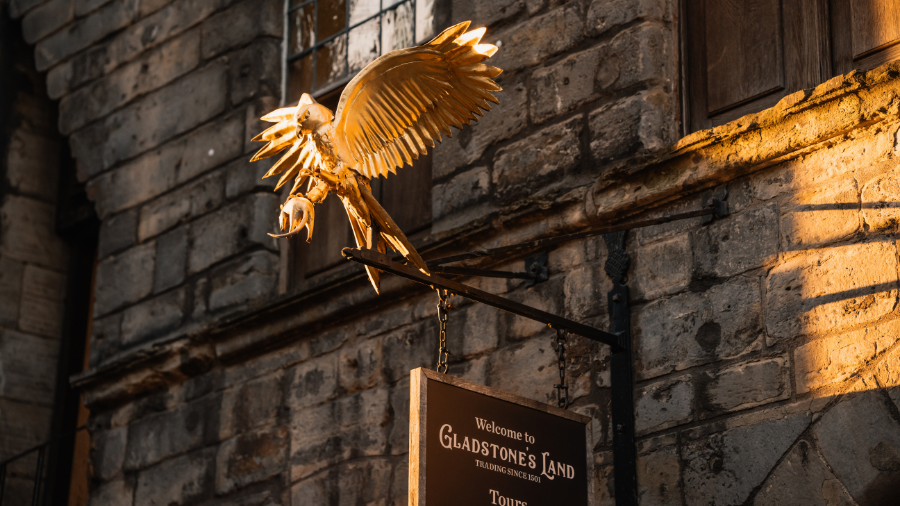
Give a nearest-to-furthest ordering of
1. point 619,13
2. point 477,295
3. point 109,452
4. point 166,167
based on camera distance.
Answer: point 477,295, point 619,13, point 109,452, point 166,167

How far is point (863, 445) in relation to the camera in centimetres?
428

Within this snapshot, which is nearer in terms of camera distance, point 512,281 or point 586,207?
point 586,207

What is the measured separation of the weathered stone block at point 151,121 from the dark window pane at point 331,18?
0.65m

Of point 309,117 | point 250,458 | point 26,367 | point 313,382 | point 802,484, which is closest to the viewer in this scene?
point 802,484

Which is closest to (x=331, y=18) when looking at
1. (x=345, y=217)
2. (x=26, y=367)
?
(x=345, y=217)

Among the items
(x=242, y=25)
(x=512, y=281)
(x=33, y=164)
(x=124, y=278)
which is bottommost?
(x=512, y=281)

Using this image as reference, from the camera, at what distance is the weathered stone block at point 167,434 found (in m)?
6.82

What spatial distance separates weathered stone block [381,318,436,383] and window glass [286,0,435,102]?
1.59 meters

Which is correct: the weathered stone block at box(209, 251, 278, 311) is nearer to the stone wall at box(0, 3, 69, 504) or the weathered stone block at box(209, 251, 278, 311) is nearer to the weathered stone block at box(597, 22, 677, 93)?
the stone wall at box(0, 3, 69, 504)

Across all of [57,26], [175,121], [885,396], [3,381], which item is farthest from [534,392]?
[57,26]

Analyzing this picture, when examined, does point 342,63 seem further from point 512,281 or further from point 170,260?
point 512,281

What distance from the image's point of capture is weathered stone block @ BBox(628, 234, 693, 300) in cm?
500

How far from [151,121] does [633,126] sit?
356 cm

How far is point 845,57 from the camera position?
5016 mm
